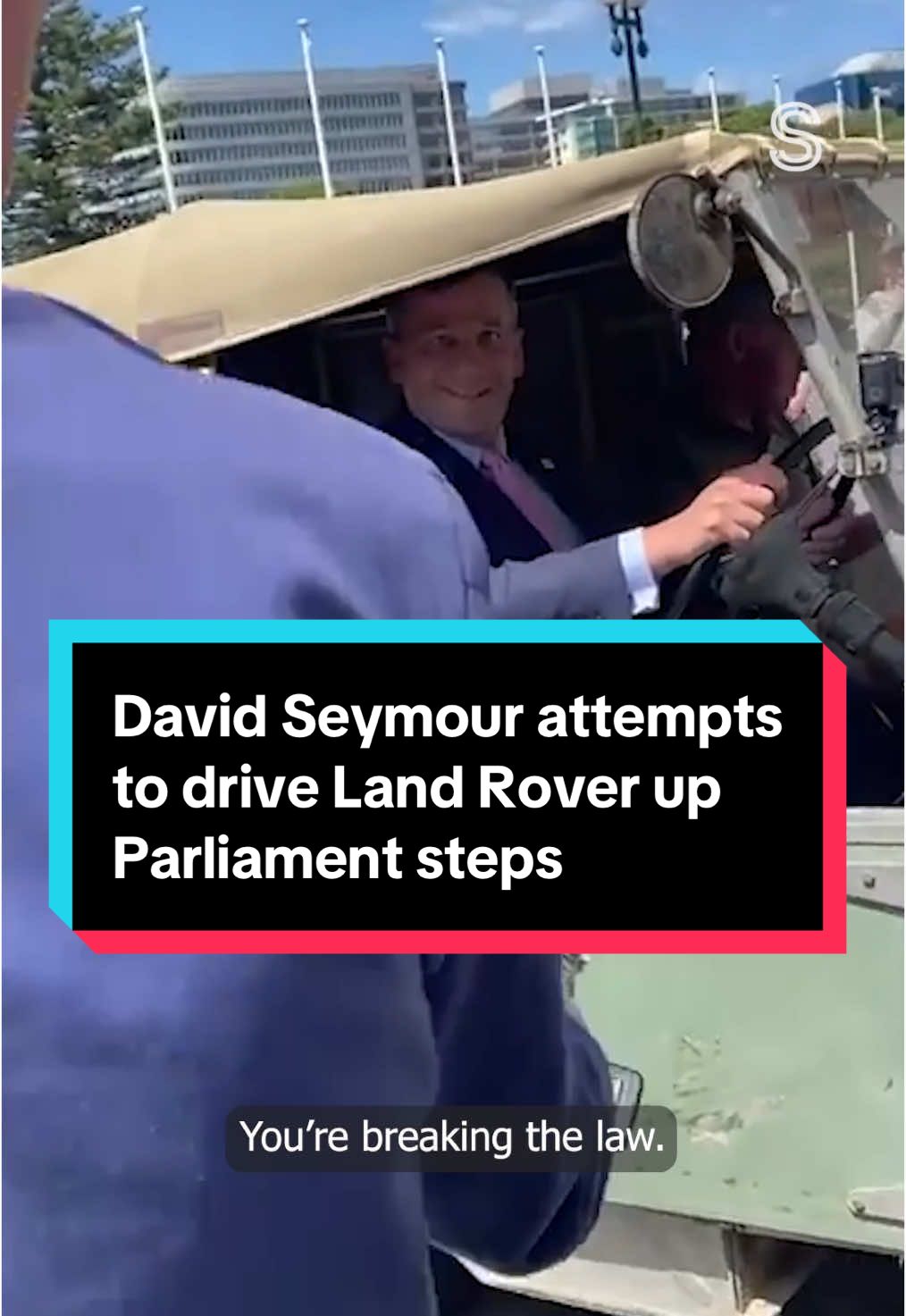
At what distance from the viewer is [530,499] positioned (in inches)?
68.4

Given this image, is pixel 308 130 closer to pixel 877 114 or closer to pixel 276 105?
pixel 276 105

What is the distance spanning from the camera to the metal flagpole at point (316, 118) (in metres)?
1.48

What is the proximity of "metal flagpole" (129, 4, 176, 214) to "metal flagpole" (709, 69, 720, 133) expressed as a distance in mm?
498

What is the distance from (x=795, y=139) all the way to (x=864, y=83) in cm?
24

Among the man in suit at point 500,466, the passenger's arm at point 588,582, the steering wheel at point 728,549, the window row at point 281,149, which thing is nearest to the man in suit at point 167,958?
the passenger's arm at point 588,582

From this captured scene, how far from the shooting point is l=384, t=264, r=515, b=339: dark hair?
5.70 feet

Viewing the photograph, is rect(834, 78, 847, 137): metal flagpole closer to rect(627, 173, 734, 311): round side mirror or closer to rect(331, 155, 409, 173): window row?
rect(627, 173, 734, 311): round side mirror

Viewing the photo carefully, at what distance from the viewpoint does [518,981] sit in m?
0.76

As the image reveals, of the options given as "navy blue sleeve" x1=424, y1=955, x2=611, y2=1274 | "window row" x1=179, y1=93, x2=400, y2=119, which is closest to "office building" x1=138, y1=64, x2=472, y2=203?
"window row" x1=179, y1=93, x2=400, y2=119

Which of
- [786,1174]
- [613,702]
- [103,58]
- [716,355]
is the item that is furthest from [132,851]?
[716,355]

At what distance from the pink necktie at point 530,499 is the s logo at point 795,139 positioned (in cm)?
39

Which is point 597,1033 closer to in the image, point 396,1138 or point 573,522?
point 573,522

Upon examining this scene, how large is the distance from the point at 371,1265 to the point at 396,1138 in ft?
0.22

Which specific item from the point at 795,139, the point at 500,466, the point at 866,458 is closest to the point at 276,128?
the point at 500,466
